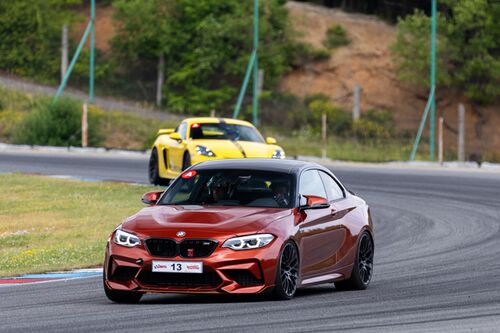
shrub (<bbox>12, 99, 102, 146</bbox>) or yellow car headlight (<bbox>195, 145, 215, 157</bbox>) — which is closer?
yellow car headlight (<bbox>195, 145, 215, 157</bbox>)

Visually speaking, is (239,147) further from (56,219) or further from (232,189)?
(232,189)

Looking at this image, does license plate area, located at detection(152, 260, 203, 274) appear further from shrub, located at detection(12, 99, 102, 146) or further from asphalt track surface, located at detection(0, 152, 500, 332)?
shrub, located at detection(12, 99, 102, 146)

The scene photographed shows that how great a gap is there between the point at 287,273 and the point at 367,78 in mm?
59609

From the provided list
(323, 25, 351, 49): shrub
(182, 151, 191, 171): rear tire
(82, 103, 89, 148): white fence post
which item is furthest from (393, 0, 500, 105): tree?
(182, 151, 191, 171): rear tire

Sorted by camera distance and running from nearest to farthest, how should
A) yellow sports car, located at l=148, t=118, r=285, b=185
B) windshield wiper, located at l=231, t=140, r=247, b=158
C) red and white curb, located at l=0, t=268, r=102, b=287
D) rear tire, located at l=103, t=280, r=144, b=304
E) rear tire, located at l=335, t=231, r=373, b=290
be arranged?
rear tire, located at l=103, t=280, r=144, b=304, rear tire, located at l=335, t=231, r=373, b=290, red and white curb, located at l=0, t=268, r=102, b=287, windshield wiper, located at l=231, t=140, r=247, b=158, yellow sports car, located at l=148, t=118, r=285, b=185

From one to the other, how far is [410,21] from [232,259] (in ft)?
172

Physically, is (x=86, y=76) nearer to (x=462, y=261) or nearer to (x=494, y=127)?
(x=494, y=127)

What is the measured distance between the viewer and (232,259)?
12.3 m

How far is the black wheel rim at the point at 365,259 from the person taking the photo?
14.5 m

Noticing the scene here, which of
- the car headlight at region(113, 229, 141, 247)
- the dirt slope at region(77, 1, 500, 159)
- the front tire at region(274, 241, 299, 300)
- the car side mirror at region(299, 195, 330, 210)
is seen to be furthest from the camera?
the dirt slope at region(77, 1, 500, 159)

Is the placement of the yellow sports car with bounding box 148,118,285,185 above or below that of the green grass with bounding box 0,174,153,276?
above

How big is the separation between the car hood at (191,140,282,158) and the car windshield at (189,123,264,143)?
0.48 m

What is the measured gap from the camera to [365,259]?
48.4ft

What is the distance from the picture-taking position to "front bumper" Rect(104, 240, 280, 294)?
485 inches
